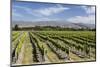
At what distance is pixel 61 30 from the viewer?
2615 mm

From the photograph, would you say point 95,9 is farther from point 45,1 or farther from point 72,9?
point 45,1

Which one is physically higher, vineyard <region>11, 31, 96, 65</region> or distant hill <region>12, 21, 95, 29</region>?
distant hill <region>12, 21, 95, 29</region>

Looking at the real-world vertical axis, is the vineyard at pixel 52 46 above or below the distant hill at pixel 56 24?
below

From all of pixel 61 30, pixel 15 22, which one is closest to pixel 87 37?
pixel 61 30

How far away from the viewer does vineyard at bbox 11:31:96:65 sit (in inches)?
95.8

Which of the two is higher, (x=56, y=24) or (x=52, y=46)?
(x=56, y=24)

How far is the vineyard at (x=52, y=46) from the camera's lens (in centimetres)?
243

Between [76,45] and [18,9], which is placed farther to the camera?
[76,45]

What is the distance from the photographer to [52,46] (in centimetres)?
257

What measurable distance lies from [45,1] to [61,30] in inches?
17.6

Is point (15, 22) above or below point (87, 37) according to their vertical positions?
above

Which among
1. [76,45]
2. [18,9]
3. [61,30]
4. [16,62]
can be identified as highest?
[18,9]

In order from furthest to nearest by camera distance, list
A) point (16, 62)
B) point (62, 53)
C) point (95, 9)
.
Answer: point (95, 9)
point (62, 53)
point (16, 62)

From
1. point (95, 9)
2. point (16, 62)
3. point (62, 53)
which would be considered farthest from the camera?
point (95, 9)
